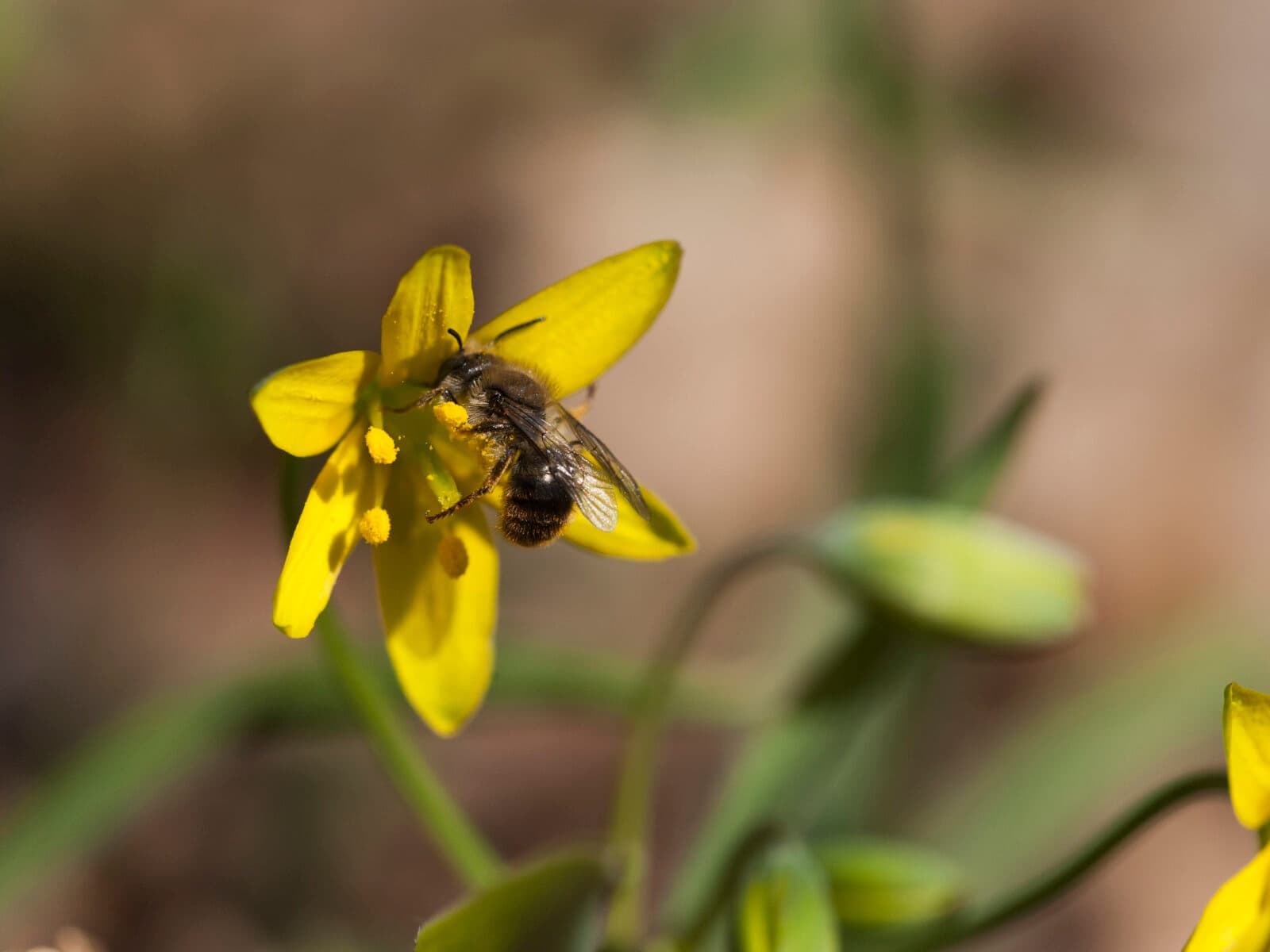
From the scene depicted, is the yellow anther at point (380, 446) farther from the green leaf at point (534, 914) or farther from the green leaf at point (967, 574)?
the green leaf at point (967, 574)

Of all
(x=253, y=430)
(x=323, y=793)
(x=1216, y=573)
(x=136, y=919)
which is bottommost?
(x=136, y=919)

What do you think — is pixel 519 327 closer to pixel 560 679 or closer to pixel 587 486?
pixel 587 486

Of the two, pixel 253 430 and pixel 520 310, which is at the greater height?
pixel 520 310

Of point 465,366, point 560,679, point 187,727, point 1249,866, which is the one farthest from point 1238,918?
point 187,727

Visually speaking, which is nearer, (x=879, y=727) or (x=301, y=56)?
(x=879, y=727)

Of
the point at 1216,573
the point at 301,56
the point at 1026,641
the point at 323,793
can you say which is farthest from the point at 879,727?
the point at 301,56

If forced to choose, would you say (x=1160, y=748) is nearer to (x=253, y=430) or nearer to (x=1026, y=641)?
(x=1026, y=641)
